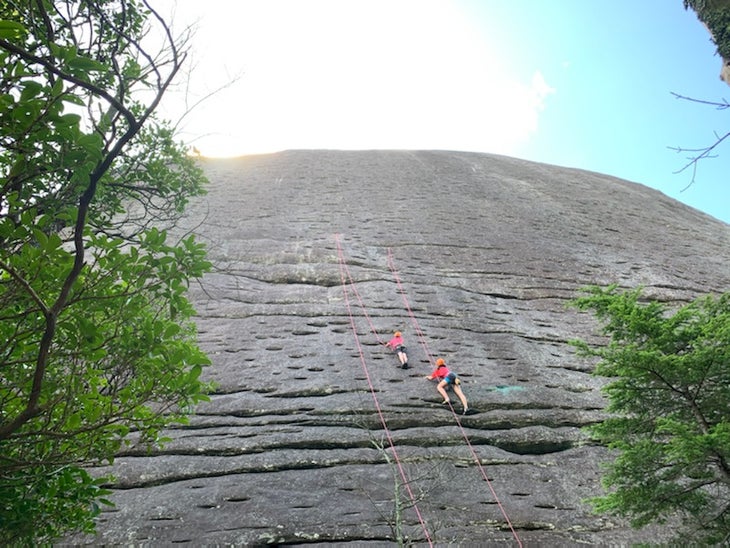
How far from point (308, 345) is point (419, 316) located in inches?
100

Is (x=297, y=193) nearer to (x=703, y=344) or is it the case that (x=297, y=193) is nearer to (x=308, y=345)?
(x=308, y=345)

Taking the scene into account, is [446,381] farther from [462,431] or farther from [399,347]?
[399,347]

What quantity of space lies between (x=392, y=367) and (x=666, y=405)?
4.22m

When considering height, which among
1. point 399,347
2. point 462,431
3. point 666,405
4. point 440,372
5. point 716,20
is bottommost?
point 462,431

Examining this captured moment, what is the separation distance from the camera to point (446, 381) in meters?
7.59

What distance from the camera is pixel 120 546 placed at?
492cm

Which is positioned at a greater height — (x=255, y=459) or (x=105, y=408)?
(x=105, y=408)

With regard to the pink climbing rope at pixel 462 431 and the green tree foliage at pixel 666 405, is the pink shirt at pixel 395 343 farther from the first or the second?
the green tree foliage at pixel 666 405

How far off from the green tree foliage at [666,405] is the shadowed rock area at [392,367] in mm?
1001

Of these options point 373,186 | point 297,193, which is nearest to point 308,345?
point 297,193

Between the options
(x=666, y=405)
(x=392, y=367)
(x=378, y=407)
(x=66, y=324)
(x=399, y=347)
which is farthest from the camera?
(x=399, y=347)

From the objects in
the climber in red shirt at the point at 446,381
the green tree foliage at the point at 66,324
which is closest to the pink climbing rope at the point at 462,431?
the climber in red shirt at the point at 446,381

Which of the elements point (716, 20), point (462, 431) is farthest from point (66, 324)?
point (462, 431)

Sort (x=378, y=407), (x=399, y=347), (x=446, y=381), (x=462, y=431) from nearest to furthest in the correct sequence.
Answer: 1. (x=462, y=431)
2. (x=378, y=407)
3. (x=446, y=381)
4. (x=399, y=347)
